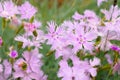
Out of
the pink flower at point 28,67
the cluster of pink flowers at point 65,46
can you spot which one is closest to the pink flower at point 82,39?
the cluster of pink flowers at point 65,46

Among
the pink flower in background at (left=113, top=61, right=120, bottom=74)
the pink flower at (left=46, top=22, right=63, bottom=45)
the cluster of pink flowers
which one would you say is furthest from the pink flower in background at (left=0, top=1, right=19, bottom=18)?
the pink flower in background at (left=113, top=61, right=120, bottom=74)

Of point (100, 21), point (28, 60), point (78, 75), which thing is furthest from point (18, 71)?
point (100, 21)

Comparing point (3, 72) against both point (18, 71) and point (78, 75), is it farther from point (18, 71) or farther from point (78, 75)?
point (78, 75)

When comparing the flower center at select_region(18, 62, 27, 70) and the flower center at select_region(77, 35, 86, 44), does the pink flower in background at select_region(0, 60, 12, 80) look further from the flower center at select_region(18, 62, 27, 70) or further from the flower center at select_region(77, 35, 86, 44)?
the flower center at select_region(77, 35, 86, 44)

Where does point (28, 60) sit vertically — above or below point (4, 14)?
below

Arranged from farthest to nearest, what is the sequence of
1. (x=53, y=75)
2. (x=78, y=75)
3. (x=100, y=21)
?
(x=53, y=75) → (x=100, y=21) → (x=78, y=75)

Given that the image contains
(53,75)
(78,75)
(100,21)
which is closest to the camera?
(78,75)

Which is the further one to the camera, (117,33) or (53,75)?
(53,75)
